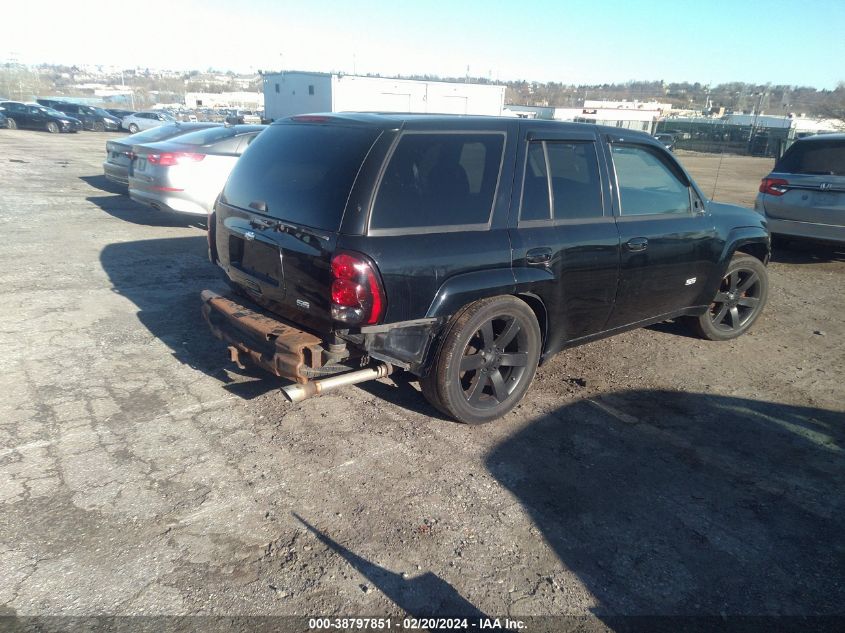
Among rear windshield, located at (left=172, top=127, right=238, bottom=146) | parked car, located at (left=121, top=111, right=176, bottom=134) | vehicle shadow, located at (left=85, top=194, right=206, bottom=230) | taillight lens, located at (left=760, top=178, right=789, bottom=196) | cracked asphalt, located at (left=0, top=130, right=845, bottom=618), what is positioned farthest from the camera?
parked car, located at (left=121, top=111, right=176, bottom=134)

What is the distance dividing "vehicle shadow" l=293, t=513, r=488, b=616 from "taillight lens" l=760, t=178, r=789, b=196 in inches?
325

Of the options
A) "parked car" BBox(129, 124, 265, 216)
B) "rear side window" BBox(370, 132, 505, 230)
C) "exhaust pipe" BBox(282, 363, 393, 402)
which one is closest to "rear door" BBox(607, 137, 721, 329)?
"rear side window" BBox(370, 132, 505, 230)

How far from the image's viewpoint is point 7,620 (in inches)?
95.0

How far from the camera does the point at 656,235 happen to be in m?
4.80

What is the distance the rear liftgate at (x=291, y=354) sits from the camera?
138 inches

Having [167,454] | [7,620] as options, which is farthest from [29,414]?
[7,620]

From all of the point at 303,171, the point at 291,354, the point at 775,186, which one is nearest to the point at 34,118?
the point at 775,186

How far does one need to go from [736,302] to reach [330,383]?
4.35 meters

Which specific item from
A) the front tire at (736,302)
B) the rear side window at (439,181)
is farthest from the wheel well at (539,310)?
the front tire at (736,302)

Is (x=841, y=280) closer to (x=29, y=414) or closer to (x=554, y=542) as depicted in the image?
(x=554, y=542)

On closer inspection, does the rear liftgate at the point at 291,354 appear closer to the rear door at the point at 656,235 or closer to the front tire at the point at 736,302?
the rear door at the point at 656,235

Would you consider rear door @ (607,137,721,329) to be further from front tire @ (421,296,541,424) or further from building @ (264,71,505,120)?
building @ (264,71,505,120)

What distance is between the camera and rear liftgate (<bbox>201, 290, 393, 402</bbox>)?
3512 millimetres

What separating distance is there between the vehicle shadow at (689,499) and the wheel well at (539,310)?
549 mm
